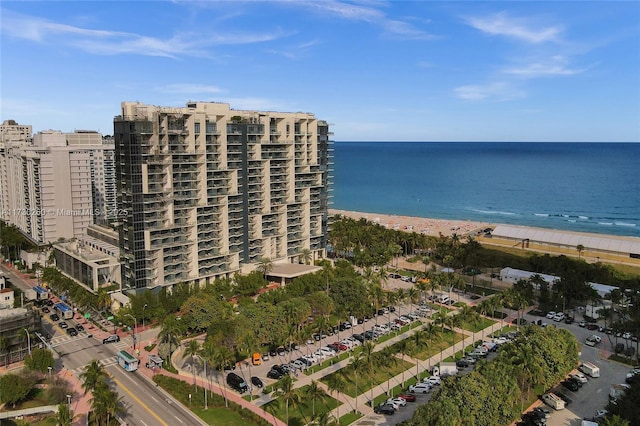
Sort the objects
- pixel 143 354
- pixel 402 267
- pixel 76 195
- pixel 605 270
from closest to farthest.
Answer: pixel 143 354 → pixel 605 270 → pixel 402 267 → pixel 76 195

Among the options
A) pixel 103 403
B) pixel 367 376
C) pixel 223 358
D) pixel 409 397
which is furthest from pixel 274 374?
pixel 103 403

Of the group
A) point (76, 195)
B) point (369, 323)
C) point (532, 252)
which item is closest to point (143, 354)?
point (369, 323)

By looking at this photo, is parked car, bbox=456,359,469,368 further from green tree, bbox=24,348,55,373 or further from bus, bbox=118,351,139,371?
green tree, bbox=24,348,55,373

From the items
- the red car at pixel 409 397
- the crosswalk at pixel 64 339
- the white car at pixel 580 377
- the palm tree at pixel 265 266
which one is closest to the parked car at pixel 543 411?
the white car at pixel 580 377

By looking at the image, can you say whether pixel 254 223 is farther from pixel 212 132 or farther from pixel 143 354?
pixel 143 354

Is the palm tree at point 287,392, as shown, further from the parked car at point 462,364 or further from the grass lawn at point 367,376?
the parked car at point 462,364

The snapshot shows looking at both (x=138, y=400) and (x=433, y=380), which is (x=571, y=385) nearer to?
(x=433, y=380)

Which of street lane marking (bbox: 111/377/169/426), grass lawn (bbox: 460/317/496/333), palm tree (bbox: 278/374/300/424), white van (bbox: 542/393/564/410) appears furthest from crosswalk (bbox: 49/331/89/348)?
white van (bbox: 542/393/564/410)
